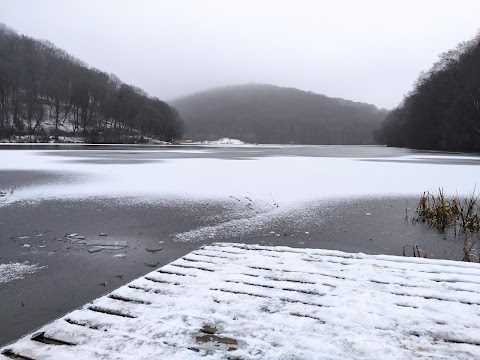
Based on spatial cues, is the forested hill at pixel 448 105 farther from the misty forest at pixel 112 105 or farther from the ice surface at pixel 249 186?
the ice surface at pixel 249 186

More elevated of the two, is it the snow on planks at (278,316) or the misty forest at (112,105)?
the misty forest at (112,105)

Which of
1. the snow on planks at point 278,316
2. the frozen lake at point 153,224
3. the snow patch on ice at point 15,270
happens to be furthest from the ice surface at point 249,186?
the snow on planks at point 278,316

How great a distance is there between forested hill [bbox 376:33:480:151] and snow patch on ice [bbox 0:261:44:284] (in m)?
58.8

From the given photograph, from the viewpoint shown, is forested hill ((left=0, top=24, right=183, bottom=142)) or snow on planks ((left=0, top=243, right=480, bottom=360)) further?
forested hill ((left=0, top=24, right=183, bottom=142))

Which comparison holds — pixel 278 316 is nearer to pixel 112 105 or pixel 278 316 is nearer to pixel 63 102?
pixel 112 105

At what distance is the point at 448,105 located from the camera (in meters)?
61.0

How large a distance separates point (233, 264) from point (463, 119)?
59191 millimetres

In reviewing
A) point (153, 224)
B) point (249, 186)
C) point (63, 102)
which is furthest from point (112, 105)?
point (153, 224)

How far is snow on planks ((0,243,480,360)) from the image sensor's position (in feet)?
7.75

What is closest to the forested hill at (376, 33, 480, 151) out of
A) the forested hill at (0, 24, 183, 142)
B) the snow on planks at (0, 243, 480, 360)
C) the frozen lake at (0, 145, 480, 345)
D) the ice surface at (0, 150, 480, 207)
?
the ice surface at (0, 150, 480, 207)

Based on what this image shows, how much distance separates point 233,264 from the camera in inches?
171

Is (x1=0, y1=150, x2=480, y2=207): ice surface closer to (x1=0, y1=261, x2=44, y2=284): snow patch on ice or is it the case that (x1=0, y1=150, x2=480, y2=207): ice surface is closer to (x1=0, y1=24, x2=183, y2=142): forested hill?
(x1=0, y1=261, x2=44, y2=284): snow patch on ice

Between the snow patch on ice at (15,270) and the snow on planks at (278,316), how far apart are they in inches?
86.6

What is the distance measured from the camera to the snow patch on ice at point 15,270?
464 centimetres
